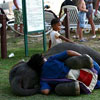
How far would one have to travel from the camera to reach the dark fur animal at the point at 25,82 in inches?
191

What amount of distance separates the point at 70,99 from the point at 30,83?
617mm

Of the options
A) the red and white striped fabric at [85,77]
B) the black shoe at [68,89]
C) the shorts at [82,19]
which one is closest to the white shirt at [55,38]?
the red and white striped fabric at [85,77]

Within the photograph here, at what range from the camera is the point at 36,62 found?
4883 millimetres

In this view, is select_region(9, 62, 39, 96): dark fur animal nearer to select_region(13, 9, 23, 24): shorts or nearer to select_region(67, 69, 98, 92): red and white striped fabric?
select_region(67, 69, 98, 92): red and white striped fabric

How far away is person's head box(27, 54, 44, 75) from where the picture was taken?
16.0 ft

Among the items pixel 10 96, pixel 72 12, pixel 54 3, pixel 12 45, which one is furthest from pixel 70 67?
pixel 54 3

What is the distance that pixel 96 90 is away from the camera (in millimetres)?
5109

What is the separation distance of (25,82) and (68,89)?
2.01 ft

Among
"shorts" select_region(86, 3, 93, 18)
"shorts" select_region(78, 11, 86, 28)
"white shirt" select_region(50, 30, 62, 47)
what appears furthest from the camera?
"shorts" select_region(86, 3, 93, 18)

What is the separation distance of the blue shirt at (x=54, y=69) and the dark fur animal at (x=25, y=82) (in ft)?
0.37

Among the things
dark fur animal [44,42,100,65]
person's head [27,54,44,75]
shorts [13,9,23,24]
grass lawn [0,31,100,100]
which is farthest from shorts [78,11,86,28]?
person's head [27,54,44,75]

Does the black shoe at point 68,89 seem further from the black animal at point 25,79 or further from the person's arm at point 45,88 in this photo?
the black animal at point 25,79

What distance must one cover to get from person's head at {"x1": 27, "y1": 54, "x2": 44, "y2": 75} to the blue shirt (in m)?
0.06

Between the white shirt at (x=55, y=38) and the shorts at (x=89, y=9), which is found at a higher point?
the shorts at (x=89, y=9)
